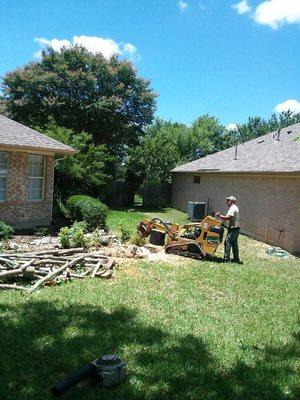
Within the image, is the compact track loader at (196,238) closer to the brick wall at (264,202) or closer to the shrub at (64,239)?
the shrub at (64,239)

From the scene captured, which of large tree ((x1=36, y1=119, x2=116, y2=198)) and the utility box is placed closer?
the utility box

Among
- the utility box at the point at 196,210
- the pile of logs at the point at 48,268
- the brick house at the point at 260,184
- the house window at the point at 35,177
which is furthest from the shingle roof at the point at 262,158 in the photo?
the house window at the point at 35,177

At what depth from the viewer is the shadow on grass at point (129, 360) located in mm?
4367

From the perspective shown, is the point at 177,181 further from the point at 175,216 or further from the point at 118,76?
the point at 118,76

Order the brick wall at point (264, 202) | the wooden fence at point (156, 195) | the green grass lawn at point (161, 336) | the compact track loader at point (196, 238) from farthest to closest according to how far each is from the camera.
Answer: the wooden fence at point (156, 195) < the brick wall at point (264, 202) < the compact track loader at point (196, 238) < the green grass lawn at point (161, 336)

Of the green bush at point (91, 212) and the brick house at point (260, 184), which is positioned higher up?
the brick house at point (260, 184)

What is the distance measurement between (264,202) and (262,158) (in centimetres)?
318

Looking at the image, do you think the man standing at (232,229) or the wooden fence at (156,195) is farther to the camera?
the wooden fence at (156,195)

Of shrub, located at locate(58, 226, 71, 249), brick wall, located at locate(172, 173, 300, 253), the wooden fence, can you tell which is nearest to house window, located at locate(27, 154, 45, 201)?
shrub, located at locate(58, 226, 71, 249)

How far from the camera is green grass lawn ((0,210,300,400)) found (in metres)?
4.50

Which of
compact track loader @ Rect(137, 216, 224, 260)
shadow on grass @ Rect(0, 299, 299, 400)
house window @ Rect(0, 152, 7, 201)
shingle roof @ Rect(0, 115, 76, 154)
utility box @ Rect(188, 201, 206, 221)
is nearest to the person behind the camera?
shadow on grass @ Rect(0, 299, 299, 400)

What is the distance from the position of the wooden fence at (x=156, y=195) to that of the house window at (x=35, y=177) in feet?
43.5

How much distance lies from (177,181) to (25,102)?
432 inches

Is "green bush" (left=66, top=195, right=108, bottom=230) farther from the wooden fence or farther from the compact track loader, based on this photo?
the wooden fence
